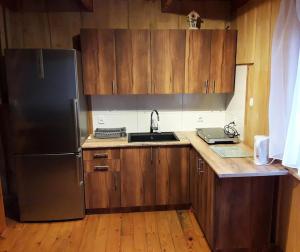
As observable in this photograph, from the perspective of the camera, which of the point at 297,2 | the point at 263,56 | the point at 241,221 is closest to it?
the point at 297,2

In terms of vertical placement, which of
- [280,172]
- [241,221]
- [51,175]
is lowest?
[241,221]

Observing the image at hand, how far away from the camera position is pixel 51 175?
2.67 m

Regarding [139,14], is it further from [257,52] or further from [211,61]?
[257,52]

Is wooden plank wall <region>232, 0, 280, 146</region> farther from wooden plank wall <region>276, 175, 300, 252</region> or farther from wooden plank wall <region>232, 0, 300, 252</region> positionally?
wooden plank wall <region>276, 175, 300, 252</region>

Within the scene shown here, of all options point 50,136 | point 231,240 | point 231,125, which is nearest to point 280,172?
point 231,240

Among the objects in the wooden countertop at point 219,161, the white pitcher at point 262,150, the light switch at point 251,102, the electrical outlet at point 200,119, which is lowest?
the wooden countertop at point 219,161

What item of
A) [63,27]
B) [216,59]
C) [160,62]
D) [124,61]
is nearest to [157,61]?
[160,62]

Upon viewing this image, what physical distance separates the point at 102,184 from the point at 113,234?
548 mm

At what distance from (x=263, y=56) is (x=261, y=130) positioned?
2.25 feet

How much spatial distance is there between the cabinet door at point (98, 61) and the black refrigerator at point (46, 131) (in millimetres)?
126

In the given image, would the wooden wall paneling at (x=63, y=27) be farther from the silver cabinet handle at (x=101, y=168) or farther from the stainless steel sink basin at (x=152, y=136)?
the silver cabinet handle at (x=101, y=168)

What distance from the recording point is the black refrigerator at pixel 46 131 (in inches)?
97.4

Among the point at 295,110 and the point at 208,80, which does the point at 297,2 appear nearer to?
the point at 295,110

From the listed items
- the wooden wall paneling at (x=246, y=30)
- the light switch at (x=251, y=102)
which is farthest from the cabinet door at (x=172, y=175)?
the wooden wall paneling at (x=246, y=30)
